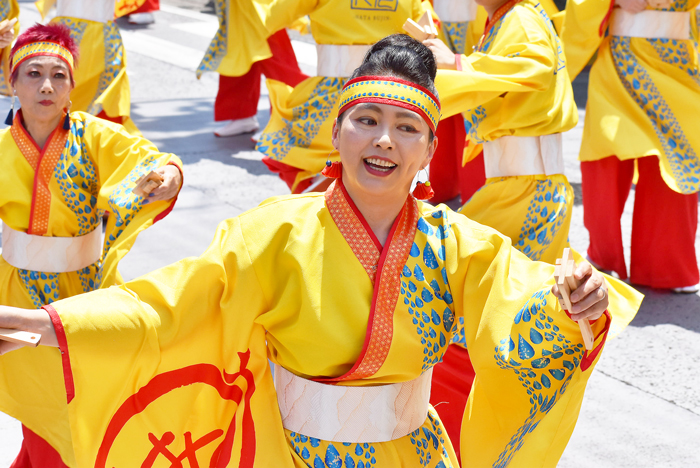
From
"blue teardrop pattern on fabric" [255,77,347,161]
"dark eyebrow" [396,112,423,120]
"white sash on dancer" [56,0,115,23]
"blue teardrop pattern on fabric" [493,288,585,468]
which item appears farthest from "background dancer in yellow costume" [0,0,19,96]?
"blue teardrop pattern on fabric" [493,288,585,468]

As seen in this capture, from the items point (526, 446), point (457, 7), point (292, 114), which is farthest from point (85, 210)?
point (457, 7)

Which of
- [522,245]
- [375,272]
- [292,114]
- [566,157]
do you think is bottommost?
[566,157]

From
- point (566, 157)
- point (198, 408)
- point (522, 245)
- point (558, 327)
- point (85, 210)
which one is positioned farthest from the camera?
point (566, 157)

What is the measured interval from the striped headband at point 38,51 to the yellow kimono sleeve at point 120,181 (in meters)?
0.21

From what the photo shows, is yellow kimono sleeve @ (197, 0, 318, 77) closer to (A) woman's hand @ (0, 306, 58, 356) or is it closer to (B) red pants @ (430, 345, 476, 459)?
(B) red pants @ (430, 345, 476, 459)

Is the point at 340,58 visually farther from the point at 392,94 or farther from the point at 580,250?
the point at 392,94

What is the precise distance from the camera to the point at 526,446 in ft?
5.20

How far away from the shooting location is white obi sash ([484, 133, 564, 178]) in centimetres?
284

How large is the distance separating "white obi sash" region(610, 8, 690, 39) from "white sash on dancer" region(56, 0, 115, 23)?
2437 millimetres

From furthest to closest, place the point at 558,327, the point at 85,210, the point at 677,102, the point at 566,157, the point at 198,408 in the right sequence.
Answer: the point at 566,157 → the point at 677,102 → the point at 85,210 → the point at 198,408 → the point at 558,327

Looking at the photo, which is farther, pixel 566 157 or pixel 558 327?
pixel 566 157

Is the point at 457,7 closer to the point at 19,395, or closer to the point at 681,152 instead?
the point at 681,152

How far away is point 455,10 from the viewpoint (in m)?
5.00

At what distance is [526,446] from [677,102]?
2490 millimetres
